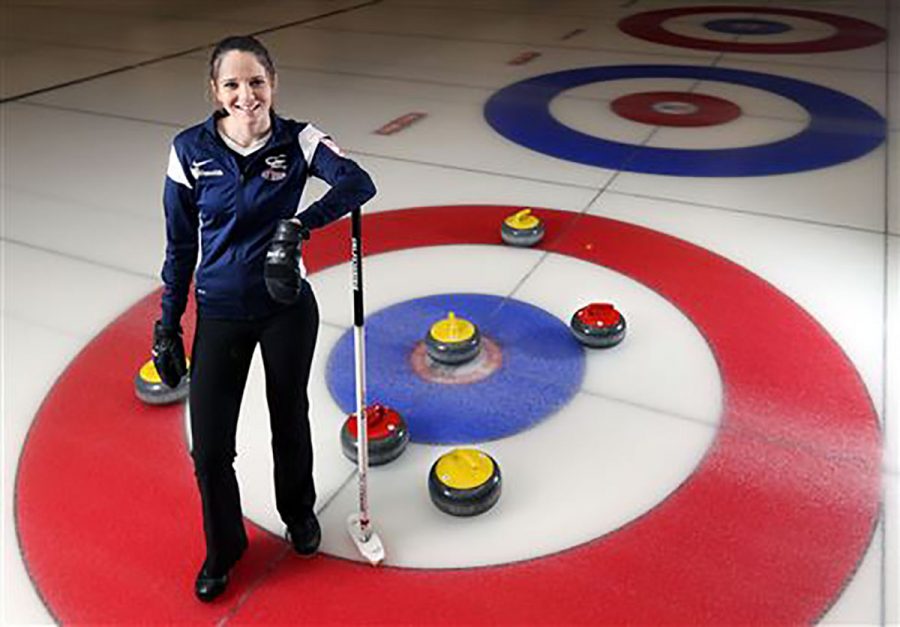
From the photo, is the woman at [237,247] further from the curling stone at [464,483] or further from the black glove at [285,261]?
the curling stone at [464,483]

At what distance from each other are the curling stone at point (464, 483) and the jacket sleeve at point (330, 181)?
3.06ft

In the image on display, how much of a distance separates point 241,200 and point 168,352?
1.57 ft

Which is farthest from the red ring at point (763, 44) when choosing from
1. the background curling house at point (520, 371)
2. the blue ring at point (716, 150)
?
the background curling house at point (520, 371)

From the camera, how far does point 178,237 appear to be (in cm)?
192

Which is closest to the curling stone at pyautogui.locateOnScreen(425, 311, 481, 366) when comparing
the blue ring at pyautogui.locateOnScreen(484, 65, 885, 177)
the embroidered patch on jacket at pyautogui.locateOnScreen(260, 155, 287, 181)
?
the embroidered patch on jacket at pyautogui.locateOnScreen(260, 155, 287, 181)

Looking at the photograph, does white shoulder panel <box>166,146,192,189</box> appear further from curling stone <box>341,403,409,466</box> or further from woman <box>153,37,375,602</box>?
curling stone <box>341,403,409,466</box>

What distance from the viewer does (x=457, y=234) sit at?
13.9ft

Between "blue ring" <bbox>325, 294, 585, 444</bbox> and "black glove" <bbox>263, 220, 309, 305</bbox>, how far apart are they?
47.0 inches

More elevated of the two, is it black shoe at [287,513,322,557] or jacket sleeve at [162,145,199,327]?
jacket sleeve at [162,145,199,327]

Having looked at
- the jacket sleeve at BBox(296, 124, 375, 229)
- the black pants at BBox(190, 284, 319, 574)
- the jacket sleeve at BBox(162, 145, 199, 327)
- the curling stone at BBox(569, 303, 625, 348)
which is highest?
the jacket sleeve at BBox(296, 124, 375, 229)

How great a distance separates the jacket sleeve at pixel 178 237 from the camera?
73.2 inches

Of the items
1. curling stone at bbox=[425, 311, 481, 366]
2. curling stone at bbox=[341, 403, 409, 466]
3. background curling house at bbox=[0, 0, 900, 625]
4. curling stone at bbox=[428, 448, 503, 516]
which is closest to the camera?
background curling house at bbox=[0, 0, 900, 625]

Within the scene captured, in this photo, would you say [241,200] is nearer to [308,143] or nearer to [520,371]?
[308,143]

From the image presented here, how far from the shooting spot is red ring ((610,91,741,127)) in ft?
20.1
